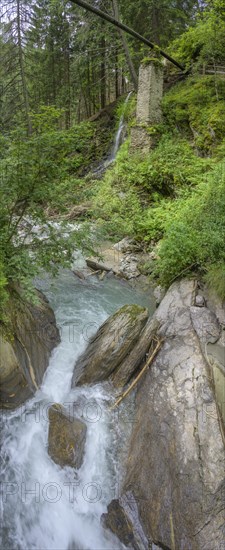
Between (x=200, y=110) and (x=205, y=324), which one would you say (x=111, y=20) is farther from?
(x=205, y=324)

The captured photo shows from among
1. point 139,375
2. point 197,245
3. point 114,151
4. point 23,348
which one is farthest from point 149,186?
point 23,348

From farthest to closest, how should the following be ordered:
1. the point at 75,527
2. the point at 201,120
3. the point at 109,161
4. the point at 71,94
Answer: the point at 71,94 → the point at 109,161 → the point at 201,120 → the point at 75,527

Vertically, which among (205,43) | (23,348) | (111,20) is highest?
(205,43)

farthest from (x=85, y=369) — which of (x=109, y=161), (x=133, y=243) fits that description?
(x=109, y=161)

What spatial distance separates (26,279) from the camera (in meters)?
3.98

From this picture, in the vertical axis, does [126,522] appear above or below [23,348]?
below

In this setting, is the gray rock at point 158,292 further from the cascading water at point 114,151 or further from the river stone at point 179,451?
the cascading water at point 114,151

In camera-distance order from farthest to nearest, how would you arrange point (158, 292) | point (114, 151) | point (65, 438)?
point (114, 151)
point (158, 292)
point (65, 438)

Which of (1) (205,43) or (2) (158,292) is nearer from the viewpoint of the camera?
(2) (158,292)

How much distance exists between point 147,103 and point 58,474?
11850mm

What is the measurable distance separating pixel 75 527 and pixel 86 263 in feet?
19.9

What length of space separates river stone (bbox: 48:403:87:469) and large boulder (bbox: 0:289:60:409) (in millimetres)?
494

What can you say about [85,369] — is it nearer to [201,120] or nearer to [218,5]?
[201,120]

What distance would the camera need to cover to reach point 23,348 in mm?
4301
